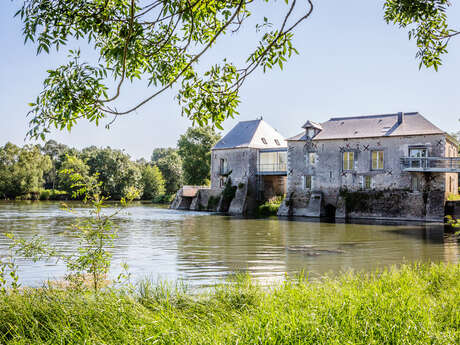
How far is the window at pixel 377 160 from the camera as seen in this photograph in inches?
1154

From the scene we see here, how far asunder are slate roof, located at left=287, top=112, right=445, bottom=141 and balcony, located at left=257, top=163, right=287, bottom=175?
3.57 metres

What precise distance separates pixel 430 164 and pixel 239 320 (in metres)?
27.0

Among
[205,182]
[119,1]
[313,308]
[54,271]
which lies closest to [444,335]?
[313,308]

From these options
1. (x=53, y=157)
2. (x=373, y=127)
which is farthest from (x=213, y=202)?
(x=53, y=157)

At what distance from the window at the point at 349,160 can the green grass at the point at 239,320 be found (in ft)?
86.1

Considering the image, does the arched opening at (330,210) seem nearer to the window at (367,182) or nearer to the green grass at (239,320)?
the window at (367,182)

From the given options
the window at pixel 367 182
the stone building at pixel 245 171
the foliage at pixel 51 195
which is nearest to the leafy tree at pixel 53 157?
the foliage at pixel 51 195

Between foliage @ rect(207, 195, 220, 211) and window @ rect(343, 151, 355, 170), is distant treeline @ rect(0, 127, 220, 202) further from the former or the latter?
window @ rect(343, 151, 355, 170)

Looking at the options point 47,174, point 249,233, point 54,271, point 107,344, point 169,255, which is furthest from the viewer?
point 47,174

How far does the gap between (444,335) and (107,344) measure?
106 inches

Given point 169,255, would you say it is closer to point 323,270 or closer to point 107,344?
point 323,270

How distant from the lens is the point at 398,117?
29844mm

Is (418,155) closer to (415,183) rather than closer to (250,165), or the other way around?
(415,183)

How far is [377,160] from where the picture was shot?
96.7 ft
